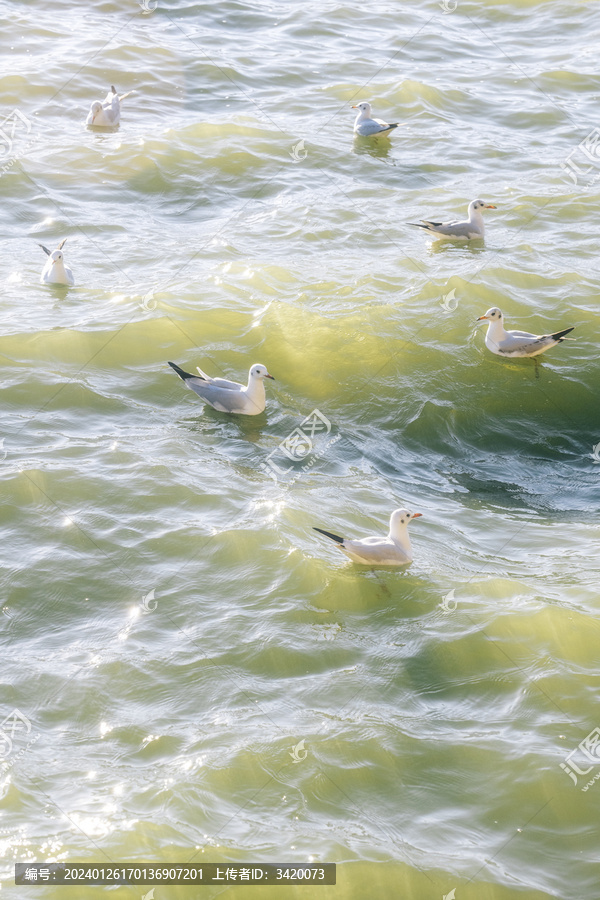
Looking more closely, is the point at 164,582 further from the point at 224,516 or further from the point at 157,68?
the point at 157,68

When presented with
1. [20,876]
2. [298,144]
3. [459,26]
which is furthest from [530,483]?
[459,26]

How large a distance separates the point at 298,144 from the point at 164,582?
1030 cm

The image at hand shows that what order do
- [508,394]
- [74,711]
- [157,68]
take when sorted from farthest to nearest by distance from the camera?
[157,68], [508,394], [74,711]

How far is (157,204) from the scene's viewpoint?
1423cm

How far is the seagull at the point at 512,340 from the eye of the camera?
10602mm

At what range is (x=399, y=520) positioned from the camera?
7.85 metres
